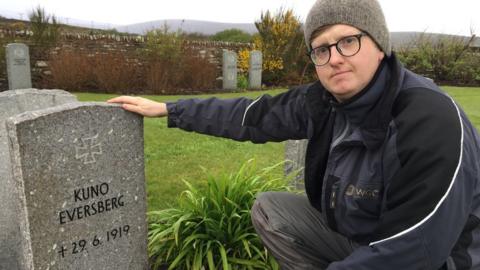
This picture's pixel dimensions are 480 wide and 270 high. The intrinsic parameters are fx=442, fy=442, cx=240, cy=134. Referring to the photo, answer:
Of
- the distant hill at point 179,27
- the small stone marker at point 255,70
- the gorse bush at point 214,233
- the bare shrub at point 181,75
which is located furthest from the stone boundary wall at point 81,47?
the gorse bush at point 214,233

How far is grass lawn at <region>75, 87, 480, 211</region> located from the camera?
4.70 metres

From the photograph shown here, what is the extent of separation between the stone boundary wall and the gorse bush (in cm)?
1168

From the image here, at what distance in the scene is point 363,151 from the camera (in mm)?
1936

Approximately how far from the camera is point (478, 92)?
45.4 feet

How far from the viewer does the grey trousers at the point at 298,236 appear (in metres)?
2.47

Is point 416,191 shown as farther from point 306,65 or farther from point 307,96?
point 306,65

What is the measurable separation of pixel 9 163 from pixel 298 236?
1970 millimetres

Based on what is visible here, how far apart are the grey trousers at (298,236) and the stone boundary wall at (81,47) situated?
12459mm

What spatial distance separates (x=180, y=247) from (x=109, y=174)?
33.0 inches

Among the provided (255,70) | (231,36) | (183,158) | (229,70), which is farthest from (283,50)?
(183,158)

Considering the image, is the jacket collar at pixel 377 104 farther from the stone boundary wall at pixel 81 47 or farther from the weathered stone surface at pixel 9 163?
the stone boundary wall at pixel 81 47

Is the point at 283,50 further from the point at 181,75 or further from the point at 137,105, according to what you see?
the point at 137,105

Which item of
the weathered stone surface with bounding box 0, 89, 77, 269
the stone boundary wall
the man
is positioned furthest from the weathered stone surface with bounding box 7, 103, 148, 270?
the stone boundary wall

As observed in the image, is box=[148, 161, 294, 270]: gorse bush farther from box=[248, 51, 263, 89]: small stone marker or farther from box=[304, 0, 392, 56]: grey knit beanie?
box=[248, 51, 263, 89]: small stone marker
